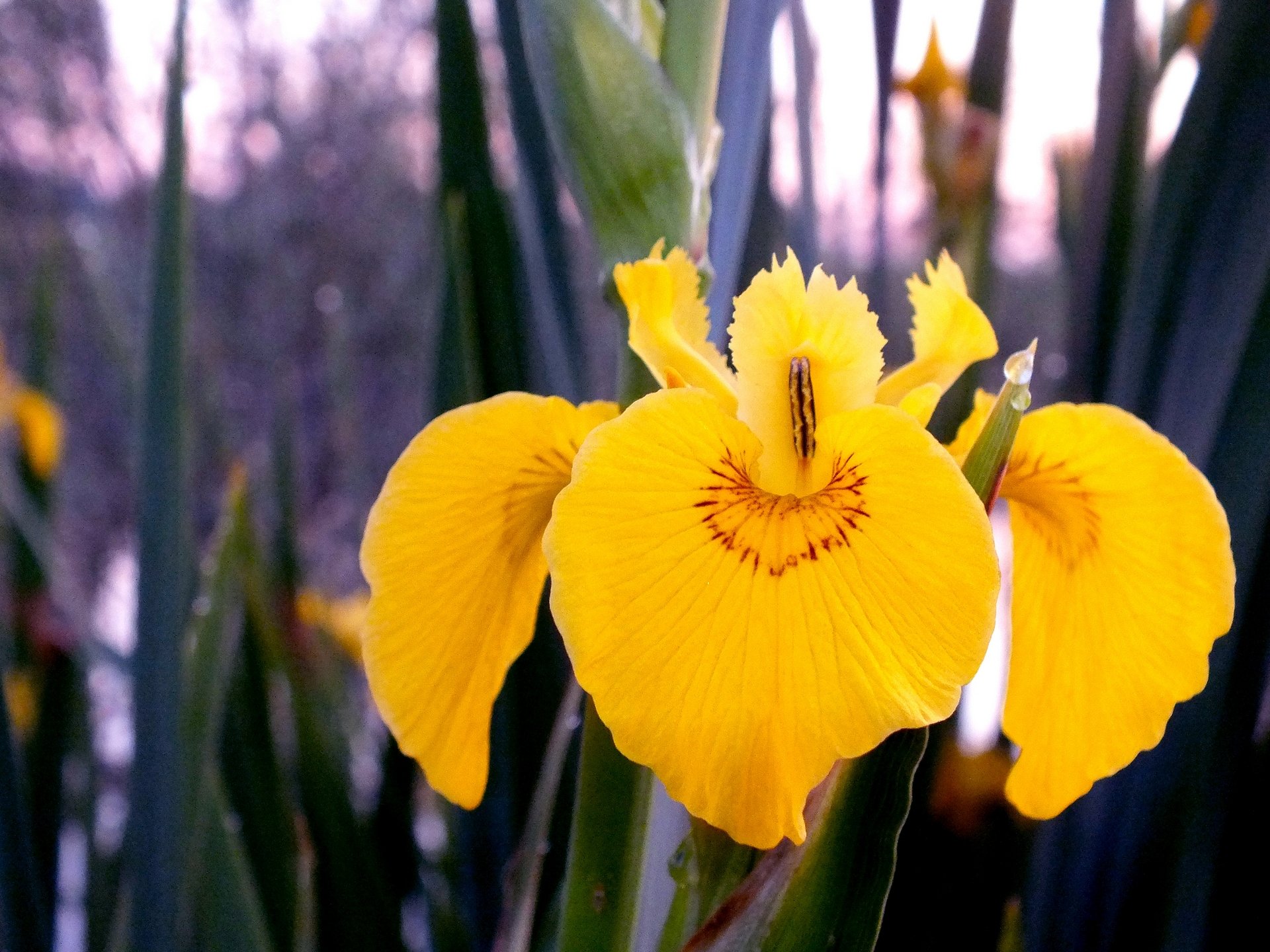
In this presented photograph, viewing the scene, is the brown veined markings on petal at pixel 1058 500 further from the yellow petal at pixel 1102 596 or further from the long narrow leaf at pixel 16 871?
the long narrow leaf at pixel 16 871

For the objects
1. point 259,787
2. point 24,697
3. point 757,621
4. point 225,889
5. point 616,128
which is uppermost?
point 616,128

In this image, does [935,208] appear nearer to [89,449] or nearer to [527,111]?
[527,111]

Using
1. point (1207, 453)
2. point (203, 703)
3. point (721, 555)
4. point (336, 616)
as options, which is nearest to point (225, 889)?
point (203, 703)

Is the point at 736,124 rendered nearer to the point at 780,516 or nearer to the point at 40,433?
the point at 780,516

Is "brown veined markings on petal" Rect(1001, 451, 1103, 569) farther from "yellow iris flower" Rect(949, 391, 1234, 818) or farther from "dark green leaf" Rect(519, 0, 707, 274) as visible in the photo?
"dark green leaf" Rect(519, 0, 707, 274)

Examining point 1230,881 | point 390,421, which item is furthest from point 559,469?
point 390,421

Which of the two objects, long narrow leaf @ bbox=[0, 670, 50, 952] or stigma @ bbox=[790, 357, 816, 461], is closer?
stigma @ bbox=[790, 357, 816, 461]

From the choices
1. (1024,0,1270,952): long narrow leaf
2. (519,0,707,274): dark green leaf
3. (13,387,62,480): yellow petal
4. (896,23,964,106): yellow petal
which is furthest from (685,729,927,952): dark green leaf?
(13,387,62,480): yellow petal

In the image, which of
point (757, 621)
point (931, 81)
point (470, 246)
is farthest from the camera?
point (931, 81)

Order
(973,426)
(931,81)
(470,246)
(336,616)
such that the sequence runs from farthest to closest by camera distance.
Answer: (336,616), (931,81), (470,246), (973,426)
